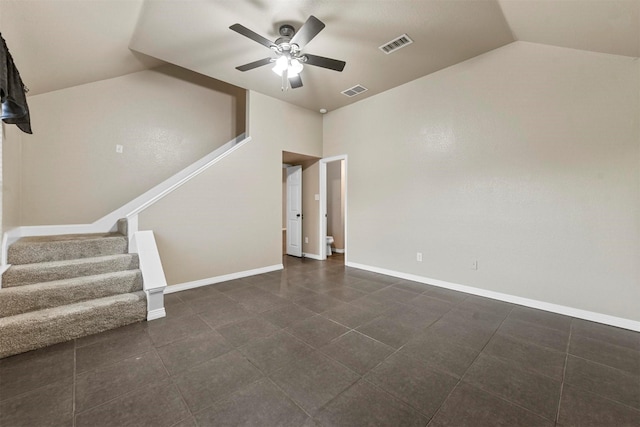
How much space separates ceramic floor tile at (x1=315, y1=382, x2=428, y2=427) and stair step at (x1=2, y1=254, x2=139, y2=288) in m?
2.94

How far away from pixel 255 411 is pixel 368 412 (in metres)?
0.69

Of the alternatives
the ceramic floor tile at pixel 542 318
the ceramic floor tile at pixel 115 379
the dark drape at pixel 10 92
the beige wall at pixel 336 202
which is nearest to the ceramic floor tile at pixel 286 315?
the ceramic floor tile at pixel 115 379

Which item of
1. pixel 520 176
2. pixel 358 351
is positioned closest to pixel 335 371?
pixel 358 351

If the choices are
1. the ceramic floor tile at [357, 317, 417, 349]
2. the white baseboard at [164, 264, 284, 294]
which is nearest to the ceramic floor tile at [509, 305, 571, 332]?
the ceramic floor tile at [357, 317, 417, 349]

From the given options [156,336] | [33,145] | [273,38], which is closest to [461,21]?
[273,38]

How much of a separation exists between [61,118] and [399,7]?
4.65 metres

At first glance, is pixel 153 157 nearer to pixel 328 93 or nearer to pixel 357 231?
pixel 328 93

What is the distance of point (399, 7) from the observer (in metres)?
2.54

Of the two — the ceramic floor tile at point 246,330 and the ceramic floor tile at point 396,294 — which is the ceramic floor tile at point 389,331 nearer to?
the ceramic floor tile at point 396,294

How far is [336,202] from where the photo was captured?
694cm

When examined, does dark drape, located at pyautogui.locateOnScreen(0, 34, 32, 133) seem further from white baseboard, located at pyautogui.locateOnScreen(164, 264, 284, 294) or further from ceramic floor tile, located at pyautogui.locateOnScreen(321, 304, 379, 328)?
ceramic floor tile, located at pyautogui.locateOnScreen(321, 304, 379, 328)

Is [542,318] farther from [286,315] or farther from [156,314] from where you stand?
[156,314]

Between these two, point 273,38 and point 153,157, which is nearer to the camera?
point 273,38

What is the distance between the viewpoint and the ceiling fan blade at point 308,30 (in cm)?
219
